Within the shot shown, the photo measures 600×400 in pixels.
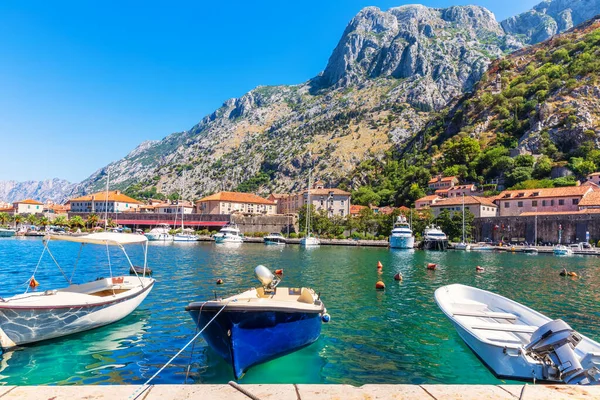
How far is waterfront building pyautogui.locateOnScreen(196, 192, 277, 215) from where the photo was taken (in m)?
120

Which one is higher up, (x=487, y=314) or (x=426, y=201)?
(x=426, y=201)

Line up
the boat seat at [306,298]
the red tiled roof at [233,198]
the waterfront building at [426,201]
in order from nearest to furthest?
the boat seat at [306,298], the waterfront building at [426,201], the red tiled roof at [233,198]

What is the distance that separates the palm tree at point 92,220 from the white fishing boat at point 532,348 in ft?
366

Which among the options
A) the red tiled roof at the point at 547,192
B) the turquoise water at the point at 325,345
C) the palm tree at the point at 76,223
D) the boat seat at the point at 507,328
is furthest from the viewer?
the palm tree at the point at 76,223

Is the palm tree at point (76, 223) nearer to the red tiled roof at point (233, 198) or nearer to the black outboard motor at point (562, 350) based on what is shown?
the red tiled roof at point (233, 198)

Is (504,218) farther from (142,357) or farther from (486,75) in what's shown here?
(486,75)

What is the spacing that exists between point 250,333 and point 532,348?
22.3 feet

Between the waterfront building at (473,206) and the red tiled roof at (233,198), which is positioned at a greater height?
the red tiled roof at (233,198)

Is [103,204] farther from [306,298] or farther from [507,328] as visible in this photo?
[507,328]

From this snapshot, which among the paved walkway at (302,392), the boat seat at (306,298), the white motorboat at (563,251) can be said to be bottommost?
the white motorboat at (563,251)

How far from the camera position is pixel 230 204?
123 meters

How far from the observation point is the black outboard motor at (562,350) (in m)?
7.79

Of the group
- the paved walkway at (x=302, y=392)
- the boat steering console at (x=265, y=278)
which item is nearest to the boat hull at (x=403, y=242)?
the boat steering console at (x=265, y=278)

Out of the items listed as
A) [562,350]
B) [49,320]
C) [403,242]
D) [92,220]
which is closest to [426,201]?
[403,242]
